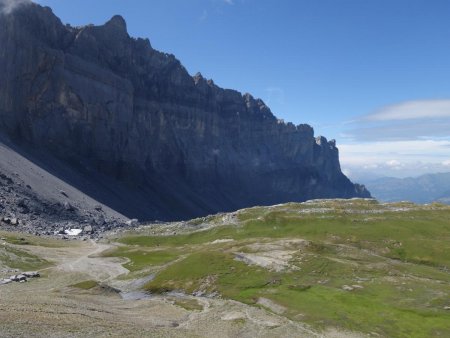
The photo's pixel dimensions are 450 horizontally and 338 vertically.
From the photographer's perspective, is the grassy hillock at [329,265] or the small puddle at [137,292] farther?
the small puddle at [137,292]

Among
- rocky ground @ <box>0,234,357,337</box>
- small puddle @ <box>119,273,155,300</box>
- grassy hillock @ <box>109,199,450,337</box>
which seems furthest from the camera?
small puddle @ <box>119,273,155,300</box>

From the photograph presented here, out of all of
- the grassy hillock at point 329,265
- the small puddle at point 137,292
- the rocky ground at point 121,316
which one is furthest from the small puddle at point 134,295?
the grassy hillock at point 329,265

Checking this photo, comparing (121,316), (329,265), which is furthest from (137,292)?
(329,265)

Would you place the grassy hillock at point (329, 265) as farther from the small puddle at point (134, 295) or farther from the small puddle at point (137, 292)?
the small puddle at point (137, 292)

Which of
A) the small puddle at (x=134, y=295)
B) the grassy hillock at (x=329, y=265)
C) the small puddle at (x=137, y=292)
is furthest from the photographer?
the small puddle at (x=137, y=292)

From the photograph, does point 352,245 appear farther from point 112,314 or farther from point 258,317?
point 112,314

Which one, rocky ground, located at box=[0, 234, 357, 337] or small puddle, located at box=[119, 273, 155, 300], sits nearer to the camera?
rocky ground, located at box=[0, 234, 357, 337]

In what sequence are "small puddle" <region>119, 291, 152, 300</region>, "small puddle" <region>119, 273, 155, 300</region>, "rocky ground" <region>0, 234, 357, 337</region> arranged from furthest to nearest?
"small puddle" <region>119, 273, 155, 300</region> < "small puddle" <region>119, 291, 152, 300</region> < "rocky ground" <region>0, 234, 357, 337</region>

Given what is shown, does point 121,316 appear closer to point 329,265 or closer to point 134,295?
point 134,295

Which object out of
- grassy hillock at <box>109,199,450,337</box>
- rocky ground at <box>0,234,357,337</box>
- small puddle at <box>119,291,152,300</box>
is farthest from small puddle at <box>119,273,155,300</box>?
grassy hillock at <box>109,199,450,337</box>

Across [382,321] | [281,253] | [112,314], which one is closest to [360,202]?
[281,253]

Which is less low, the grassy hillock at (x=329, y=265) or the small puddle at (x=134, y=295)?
the grassy hillock at (x=329, y=265)

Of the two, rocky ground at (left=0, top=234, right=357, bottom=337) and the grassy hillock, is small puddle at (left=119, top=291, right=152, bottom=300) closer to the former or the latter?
rocky ground at (left=0, top=234, right=357, bottom=337)

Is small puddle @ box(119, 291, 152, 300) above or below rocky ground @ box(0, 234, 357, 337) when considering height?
below
